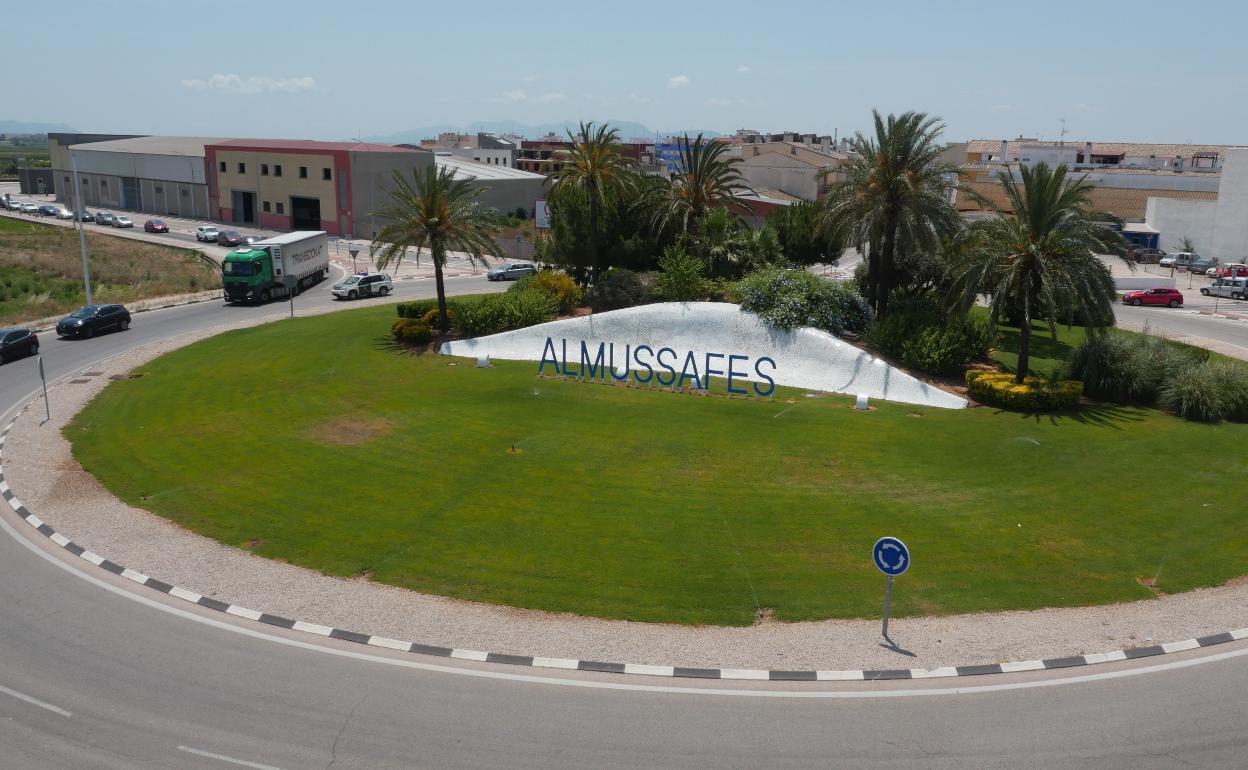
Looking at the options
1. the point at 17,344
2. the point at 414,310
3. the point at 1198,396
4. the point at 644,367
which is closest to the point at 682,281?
the point at 644,367

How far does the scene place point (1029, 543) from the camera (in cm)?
1991

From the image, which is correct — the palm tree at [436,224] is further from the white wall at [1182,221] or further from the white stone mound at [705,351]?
the white wall at [1182,221]

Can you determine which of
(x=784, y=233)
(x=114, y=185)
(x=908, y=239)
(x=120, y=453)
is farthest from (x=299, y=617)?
(x=114, y=185)

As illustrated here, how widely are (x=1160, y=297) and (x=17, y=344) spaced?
6782 cm

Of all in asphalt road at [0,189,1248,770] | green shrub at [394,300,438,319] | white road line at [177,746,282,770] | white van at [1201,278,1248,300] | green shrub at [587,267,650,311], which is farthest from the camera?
white van at [1201,278,1248,300]

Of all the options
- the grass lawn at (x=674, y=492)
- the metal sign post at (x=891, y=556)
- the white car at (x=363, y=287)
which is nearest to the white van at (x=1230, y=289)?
the grass lawn at (x=674, y=492)

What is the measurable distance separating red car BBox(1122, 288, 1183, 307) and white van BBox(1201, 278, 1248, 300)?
5.89m

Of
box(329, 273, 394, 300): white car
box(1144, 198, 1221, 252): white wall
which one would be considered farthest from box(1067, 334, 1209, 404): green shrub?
box(1144, 198, 1221, 252): white wall

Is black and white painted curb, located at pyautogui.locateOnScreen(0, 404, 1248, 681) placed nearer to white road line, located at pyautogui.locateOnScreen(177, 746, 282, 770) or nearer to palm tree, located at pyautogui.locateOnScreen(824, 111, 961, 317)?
white road line, located at pyautogui.locateOnScreen(177, 746, 282, 770)

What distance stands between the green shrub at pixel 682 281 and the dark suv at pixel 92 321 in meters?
30.0

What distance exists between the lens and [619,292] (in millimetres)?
43781

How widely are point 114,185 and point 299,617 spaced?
12241cm

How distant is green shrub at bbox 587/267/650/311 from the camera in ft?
143

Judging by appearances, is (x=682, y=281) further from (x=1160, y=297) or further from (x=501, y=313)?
(x=1160, y=297)
